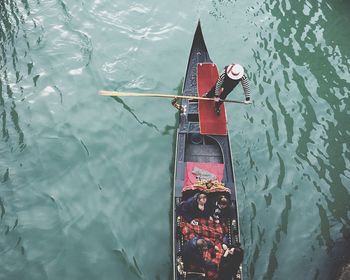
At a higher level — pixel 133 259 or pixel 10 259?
pixel 133 259

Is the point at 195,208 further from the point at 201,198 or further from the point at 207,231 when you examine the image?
the point at 207,231

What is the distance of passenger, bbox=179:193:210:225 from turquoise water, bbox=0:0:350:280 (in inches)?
31.3

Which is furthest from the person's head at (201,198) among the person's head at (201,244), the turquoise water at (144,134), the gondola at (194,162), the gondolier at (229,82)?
the gondolier at (229,82)

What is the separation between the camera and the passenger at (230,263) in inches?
194

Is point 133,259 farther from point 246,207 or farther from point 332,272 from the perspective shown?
point 332,272

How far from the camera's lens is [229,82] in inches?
264

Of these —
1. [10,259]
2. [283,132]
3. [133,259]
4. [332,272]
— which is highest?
[283,132]

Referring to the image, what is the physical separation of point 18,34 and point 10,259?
570cm

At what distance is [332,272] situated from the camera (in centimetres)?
629

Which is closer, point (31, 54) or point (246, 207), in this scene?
point (246, 207)

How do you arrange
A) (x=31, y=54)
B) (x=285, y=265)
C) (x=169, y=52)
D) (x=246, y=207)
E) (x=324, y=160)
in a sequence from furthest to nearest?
1. (x=169, y=52)
2. (x=31, y=54)
3. (x=324, y=160)
4. (x=246, y=207)
5. (x=285, y=265)

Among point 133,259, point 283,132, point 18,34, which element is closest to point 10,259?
point 133,259

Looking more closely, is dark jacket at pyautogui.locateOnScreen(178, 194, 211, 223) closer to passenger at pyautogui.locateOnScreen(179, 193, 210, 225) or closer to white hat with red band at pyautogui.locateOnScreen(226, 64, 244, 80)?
passenger at pyautogui.locateOnScreen(179, 193, 210, 225)

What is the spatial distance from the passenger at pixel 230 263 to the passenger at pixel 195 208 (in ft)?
2.65
